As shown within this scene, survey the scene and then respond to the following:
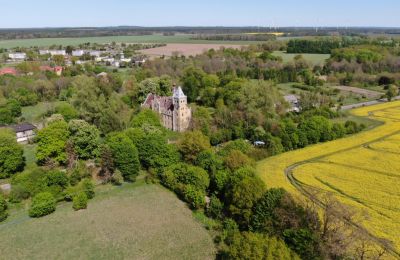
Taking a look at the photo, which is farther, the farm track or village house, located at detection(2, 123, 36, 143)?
village house, located at detection(2, 123, 36, 143)

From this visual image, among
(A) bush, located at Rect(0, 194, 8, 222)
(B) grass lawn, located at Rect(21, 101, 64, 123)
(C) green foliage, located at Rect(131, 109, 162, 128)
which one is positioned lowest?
(A) bush, located at Rect(0, 194, 8, 222)

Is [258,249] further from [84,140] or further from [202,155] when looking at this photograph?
[84,140]

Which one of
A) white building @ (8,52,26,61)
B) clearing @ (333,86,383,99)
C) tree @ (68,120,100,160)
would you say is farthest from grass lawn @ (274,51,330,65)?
white building @ (8,52,26,61)

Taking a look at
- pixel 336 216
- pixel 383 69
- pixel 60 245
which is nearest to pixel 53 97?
pixel 60 245

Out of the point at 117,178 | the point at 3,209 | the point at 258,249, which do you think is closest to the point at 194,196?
the point at 117,178

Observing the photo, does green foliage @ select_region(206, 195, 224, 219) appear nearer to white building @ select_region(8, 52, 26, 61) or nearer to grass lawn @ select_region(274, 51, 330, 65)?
grass lawn @ select_region(274, 51, 330, 65)

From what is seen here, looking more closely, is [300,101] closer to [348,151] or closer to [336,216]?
[348,151]

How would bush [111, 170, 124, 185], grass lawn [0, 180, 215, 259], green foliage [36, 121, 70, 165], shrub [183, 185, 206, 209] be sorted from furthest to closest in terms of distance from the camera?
green foliage [36, 121, 70, 165] → bush [111, 170, 124, 185] → shrub [183, 185, 206, 209] → grass lawn [0, 180, 215, 259]
